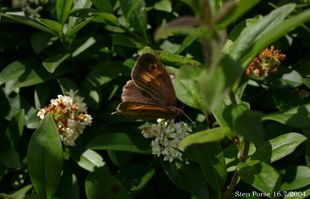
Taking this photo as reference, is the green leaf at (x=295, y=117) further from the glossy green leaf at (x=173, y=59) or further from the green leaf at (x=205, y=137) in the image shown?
the glossy green leaf at (x=173, y=59)

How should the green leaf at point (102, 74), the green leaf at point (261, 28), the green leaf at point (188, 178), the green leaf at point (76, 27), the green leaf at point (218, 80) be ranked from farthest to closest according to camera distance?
1. the green leaf at point (102, 74)
2. the green leaf at point (76, 27)
3. the green leaf at point (188, 178)
4. the green leaf at point (261, 28)
5. the green leaf at point (218, 80)

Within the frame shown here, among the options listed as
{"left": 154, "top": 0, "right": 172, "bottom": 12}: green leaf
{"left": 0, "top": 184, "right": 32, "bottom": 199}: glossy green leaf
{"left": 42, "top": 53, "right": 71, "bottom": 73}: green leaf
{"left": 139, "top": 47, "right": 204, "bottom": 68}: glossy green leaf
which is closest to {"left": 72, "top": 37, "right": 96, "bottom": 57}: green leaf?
{"left": 42, "top": 53, "right": 71, "bottom": 73}: green leaf

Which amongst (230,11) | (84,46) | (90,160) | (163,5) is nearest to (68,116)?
(90,160)

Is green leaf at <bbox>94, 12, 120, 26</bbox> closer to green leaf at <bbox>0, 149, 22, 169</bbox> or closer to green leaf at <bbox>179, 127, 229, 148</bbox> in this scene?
green leaf at <bbox>0, 149, 22, 169</bbox>

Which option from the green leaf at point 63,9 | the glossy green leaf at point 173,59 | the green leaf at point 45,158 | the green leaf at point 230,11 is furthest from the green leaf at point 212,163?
the green leaf at point 63,9

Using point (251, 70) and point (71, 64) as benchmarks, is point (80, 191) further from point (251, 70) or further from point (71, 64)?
point (251, 70)

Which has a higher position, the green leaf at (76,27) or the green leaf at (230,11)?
the green leaf at (230,11)

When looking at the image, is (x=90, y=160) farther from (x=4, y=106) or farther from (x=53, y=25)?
(x=53, y=25)
